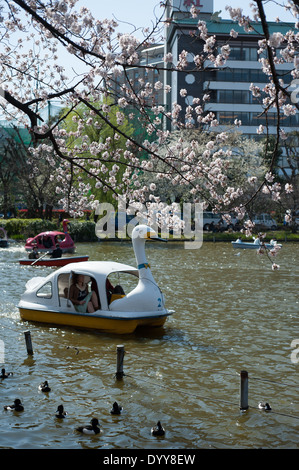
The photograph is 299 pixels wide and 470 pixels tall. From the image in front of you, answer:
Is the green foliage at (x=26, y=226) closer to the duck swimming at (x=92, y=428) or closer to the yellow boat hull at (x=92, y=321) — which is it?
the yellow boat hull at (x=92, y=321)

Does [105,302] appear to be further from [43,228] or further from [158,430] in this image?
[43,228]

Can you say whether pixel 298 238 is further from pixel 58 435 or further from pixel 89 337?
pixel 58 435

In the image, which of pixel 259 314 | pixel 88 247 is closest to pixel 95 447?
pixel 259 314

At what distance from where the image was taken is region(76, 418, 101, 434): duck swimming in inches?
348

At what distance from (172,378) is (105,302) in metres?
3.80

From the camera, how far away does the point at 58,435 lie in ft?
29.1

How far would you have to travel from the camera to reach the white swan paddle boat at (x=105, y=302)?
48.0 ft

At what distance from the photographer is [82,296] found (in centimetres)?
1559

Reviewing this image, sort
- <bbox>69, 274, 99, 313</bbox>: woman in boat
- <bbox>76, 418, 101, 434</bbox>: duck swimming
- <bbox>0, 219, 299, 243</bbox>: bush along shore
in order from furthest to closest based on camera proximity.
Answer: <bbox>0, 219, 299, 243</bbox>: bush along shore
<bbox>69, 274, 99, 313</bbox>: woman in boat
<bbox>76, 418, 101, 434</bbox>: duck swimming

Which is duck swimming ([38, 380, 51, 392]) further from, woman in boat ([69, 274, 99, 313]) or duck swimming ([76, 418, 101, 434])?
woman in boat ([69, 274, 99, 313])

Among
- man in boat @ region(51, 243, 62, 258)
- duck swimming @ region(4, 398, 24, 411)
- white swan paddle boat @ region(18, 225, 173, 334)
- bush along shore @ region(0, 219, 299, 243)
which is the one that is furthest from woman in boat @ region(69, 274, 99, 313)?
bush along shore @ region(0, 219, 299, 243)

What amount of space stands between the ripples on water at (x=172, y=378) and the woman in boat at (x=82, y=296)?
2.30ft

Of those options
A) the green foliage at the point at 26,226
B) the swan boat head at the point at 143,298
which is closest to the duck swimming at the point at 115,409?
the swan boat head at the point at 143,298

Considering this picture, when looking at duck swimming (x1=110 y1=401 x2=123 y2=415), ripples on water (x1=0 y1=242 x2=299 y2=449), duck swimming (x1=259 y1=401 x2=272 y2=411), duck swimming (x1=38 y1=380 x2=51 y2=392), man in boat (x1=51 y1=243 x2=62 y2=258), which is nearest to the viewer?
ripples on water (x1=0 y1=242 x2=299 y2=449)
